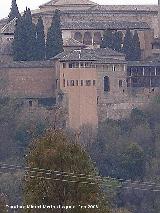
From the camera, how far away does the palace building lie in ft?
151

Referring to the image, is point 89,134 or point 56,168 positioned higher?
point 56,168

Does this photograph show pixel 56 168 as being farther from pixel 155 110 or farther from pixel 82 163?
pixel 155 110

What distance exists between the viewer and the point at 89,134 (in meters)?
44.8

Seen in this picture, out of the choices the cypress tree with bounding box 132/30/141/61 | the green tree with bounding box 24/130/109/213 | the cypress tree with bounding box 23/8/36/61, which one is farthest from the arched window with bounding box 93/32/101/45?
the green tree with bounding box 24/130/109/213

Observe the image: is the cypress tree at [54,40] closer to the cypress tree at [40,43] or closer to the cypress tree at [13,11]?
the cypress tree at [40,43]

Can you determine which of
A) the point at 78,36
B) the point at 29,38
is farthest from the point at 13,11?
the point at 29,38

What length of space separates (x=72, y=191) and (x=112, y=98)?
27.0 metres

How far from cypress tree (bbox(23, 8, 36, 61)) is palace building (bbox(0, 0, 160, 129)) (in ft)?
1.99

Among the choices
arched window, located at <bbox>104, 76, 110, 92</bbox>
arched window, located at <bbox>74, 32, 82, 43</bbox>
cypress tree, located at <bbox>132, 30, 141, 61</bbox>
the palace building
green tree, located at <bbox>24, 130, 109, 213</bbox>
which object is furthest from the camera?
arched window, located at <bbox>74, 32, 82, 43</bbox>

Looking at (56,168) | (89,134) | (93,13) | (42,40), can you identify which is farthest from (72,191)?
(93,13)

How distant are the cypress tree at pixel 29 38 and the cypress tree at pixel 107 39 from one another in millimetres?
2993

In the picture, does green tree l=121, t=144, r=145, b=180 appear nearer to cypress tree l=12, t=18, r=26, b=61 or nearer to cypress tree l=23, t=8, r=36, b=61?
cypress tree l=23, t=8, r=36, b=61

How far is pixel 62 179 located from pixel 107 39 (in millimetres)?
31507

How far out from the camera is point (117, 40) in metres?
50.3
